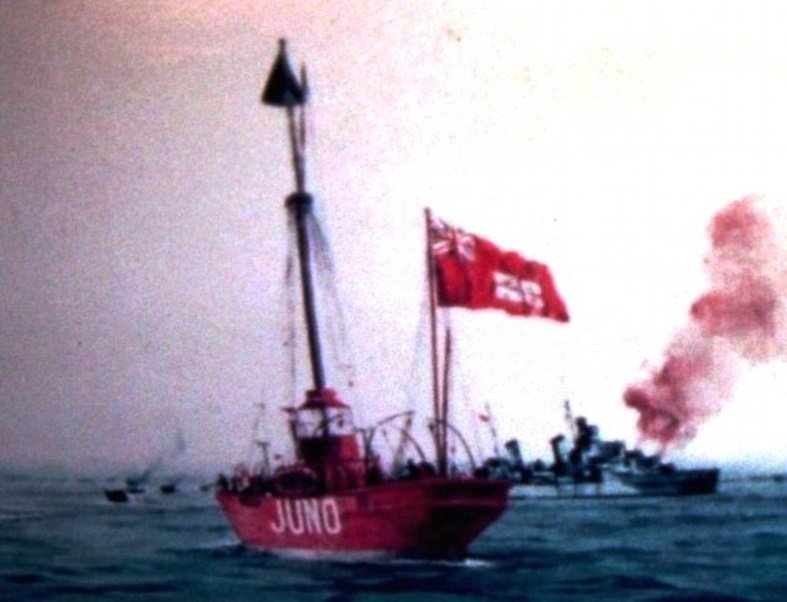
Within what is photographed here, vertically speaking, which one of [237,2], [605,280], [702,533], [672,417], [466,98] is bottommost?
[702,533]

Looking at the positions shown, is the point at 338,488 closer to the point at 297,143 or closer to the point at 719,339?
the point at 297,143

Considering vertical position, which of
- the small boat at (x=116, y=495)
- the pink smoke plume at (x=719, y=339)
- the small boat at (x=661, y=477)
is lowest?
the small boat at (x=661, y=477)

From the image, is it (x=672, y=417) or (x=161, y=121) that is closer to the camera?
(x=672, y=417)

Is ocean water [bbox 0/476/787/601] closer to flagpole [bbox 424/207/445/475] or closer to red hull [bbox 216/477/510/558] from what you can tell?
red hull [bbox 216/477/510/558]

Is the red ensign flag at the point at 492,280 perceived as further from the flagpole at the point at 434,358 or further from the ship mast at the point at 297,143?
the ship mast at the point at 297,143

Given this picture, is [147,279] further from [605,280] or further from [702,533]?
[702,533]

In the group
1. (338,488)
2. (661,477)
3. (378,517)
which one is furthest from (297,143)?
(661,477)

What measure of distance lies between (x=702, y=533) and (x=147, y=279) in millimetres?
1854

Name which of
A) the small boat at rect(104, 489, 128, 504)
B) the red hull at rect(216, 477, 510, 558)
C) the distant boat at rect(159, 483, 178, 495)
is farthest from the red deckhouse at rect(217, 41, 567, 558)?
the small boat at rect(104, 489, 128, 504)

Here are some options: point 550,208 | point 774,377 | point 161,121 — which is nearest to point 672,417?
point 774,377

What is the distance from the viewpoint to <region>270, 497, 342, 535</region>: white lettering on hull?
15.1 feet

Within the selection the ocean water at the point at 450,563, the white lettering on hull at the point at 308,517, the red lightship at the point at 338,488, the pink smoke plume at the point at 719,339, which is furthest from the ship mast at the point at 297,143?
the pink smoke plume at the point at 719,339

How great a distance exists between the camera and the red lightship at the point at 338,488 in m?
4.52

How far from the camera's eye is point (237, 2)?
483cm
